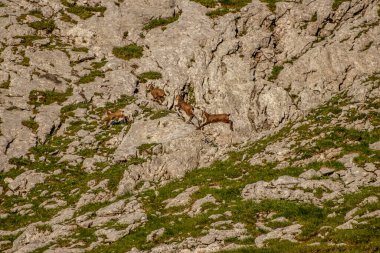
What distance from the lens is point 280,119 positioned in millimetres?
43500

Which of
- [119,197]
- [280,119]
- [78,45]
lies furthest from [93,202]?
[78,45]

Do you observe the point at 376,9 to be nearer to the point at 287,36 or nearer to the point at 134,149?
the point at 287,36

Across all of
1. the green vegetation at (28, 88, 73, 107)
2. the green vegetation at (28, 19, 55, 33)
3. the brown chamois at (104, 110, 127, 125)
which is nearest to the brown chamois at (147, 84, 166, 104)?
the brown chamois at (104, 110, 127, 125)

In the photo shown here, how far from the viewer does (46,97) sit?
4600 cm

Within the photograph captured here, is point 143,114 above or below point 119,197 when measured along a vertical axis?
above

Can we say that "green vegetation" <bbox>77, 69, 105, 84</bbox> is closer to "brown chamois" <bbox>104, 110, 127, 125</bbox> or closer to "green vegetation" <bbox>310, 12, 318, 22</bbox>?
"brown chamois" <bbox>104, 110, 127, 125</bbox>

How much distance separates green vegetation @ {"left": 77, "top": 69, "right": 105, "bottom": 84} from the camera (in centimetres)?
4891

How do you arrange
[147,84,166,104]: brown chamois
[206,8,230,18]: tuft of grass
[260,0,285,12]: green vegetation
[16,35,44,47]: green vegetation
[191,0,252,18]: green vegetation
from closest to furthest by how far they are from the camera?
[147,84,166,104]: brown chamois → [16,35,44,47]: green vegetation → [260,0,285,12]: green vegetation → [206,8,230,18]: tuft of grass → [191,0,252,18]: green vegetation

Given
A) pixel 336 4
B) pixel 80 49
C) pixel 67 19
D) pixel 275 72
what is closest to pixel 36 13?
pixel 67 19

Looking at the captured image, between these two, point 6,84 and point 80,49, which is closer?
point 6,84

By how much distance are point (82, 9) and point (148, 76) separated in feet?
65.7

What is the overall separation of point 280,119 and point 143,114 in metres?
14.9

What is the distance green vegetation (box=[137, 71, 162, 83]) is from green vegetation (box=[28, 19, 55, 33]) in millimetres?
17231

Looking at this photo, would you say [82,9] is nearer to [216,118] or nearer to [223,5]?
[223,5]
